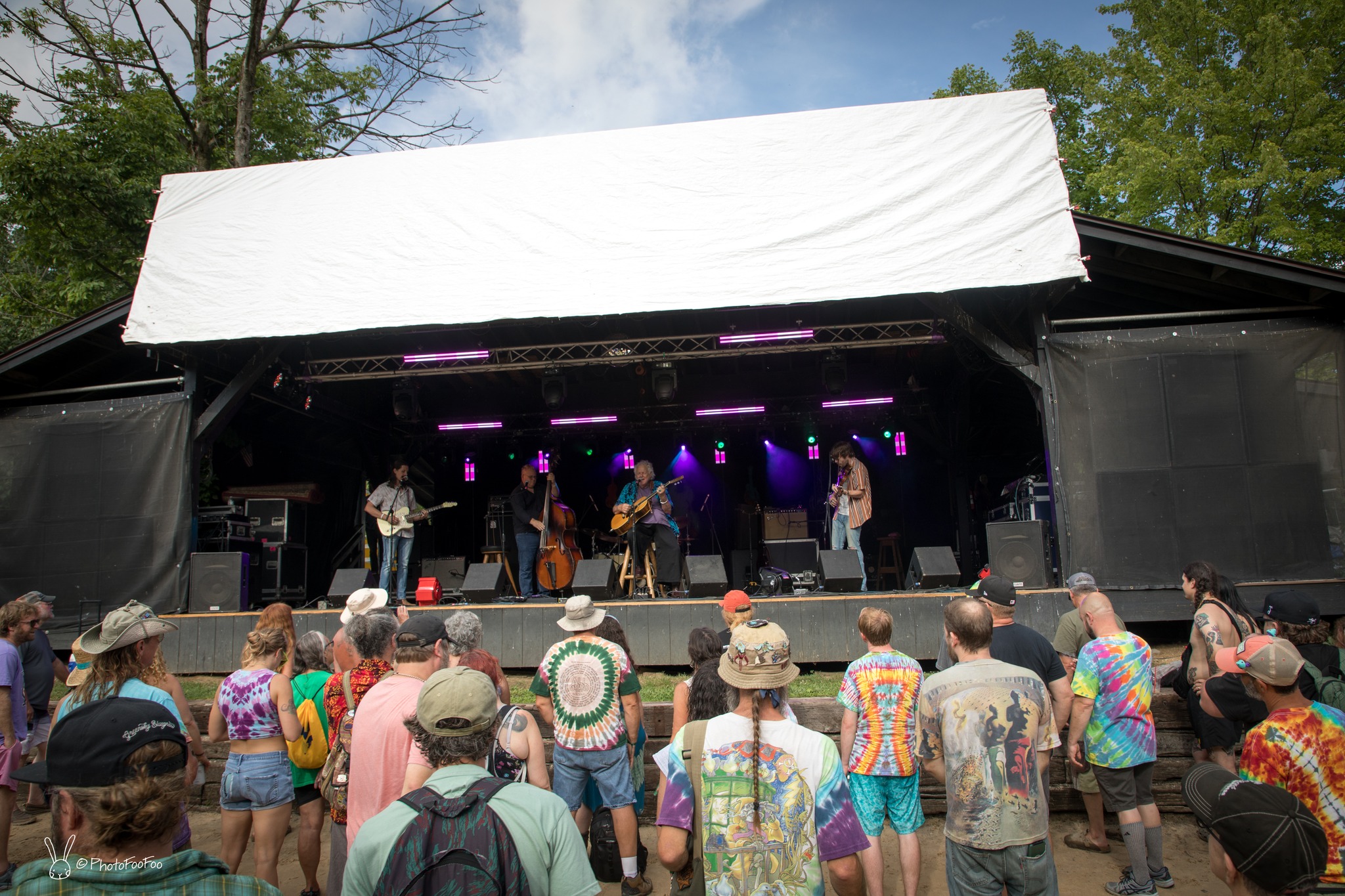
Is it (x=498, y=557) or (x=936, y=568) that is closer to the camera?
(x=936, y=568)

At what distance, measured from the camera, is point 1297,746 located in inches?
94.8

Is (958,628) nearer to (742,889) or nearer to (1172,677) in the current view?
(742,889)

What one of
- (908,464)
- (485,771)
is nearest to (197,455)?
(485,771)

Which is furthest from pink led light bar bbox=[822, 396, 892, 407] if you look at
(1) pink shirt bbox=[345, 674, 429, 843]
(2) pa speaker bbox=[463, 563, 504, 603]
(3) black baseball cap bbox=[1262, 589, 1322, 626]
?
(1) pink shirt bbox=[345, 674, 429, 843]

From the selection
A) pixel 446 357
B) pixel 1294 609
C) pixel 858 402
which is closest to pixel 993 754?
pixel 1294 609

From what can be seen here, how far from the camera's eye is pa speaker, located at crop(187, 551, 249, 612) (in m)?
7.68

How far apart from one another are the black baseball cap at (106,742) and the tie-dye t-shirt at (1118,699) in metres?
3.70

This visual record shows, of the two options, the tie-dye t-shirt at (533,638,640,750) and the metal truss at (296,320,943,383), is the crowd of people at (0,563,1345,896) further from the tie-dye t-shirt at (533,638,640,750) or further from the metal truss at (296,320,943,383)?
the metal truss at (296,320,943,383)

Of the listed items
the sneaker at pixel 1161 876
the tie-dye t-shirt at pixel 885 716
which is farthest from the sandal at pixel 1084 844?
the tie-dye t-shirt at pixel 885 716

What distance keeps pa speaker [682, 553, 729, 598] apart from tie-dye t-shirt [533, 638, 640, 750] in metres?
4.07

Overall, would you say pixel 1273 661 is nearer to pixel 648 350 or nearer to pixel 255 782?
pixel 255 782

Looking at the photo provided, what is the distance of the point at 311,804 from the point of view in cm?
353

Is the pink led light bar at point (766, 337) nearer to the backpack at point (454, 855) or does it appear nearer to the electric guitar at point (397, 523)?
the electric guitar at point (397, 523)

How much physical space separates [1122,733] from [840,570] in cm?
397
